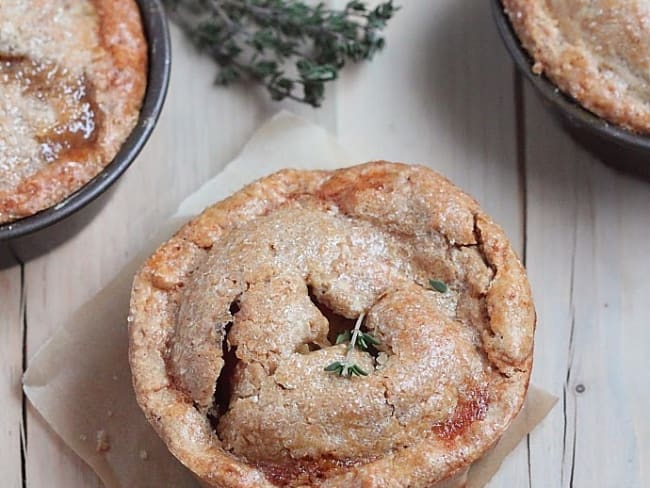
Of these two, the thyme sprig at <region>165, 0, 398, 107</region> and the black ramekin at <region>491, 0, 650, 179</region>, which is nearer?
the black ramekin at <region>491, 0, 650, 179</region>

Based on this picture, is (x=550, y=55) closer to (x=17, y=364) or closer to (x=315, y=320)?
(x=315, y=320)

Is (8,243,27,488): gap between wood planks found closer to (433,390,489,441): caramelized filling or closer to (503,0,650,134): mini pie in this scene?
(433,390,489,441): caramelized filling

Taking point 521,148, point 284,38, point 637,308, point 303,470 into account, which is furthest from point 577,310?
point 284,38

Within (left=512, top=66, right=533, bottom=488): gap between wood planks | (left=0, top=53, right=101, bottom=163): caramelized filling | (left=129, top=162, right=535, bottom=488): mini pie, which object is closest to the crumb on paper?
(left=129, top=162, right=535, bottom=488): mini pie

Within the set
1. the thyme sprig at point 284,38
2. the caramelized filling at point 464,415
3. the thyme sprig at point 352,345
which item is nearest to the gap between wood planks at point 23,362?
the thyme sprig at point 284,38

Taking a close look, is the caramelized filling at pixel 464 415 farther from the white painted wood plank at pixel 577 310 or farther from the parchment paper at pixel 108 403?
the white painted wood plank at pixel 577 310

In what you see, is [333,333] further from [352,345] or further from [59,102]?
[59,102]
